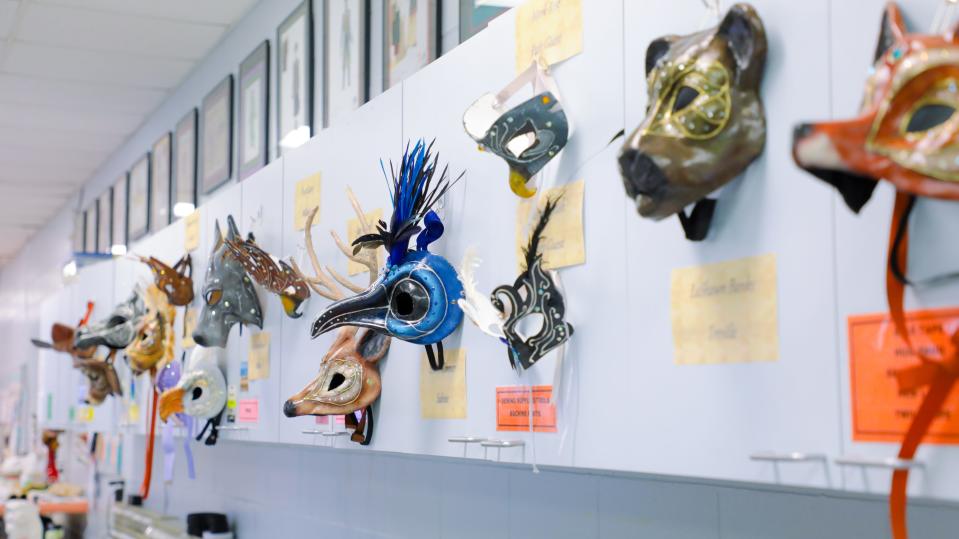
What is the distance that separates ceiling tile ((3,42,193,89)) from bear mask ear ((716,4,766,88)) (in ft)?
12.4

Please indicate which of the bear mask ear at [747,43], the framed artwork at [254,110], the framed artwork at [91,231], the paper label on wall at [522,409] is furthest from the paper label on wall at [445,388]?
the framed artwork at [91,231]

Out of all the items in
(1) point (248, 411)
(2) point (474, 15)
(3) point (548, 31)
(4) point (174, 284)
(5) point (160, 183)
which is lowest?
(1) point (248, 411)

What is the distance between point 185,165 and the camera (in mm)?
4621

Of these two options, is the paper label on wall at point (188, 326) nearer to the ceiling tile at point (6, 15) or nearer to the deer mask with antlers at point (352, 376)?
the deer mask with antlers at point (352, 376)

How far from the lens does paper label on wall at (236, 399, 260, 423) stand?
244 centimetres

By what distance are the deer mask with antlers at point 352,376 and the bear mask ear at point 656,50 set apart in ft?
2.70

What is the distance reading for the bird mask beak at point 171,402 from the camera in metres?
2.76

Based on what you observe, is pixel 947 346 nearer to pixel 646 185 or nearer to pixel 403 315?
pixel 646 185

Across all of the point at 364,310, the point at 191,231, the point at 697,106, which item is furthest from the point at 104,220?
the point at 697,106

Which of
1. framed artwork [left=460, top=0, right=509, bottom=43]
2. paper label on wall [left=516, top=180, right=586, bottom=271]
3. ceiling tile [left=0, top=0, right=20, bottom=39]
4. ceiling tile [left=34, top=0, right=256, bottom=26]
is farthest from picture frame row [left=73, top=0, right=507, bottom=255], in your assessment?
paper label on wall [left=516, top=180, right=586, bottom=271]

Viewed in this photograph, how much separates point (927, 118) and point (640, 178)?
30cm

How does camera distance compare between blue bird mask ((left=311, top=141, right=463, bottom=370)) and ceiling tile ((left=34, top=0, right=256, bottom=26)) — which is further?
ceiling tile ((left=34, top=0, right=256, bottom=26))

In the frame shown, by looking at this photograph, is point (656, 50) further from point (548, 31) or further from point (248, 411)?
point (248, 411)

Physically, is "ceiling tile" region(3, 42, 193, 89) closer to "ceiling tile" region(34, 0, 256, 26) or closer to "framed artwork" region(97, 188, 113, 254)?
"ceiling tile" region(34, 0, 256, 26)
